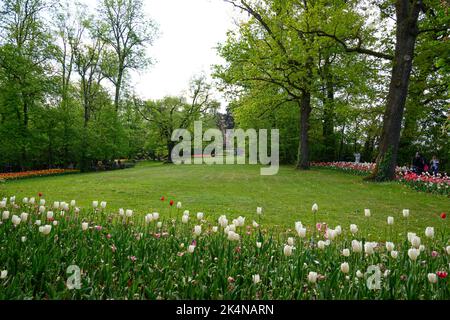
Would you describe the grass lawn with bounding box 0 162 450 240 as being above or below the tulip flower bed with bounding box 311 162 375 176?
below

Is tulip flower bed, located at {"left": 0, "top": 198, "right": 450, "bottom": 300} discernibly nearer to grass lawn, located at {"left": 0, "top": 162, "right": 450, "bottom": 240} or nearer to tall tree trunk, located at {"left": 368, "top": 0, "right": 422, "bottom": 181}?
grass lawn, located at {"left": 0, "top": 162, "right": 450, "bottom": 240}

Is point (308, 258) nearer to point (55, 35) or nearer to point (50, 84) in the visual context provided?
point (50, 84)

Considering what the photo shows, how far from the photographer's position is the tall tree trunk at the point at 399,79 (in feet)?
41.6

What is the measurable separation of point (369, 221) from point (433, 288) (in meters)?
4.10

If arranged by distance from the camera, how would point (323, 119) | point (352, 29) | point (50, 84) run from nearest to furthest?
1. point (352, 29)
2. point (50, 84)
3. point (323, 119)

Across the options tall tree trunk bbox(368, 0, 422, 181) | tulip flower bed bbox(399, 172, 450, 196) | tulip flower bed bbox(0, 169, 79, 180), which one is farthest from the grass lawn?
tulip flower bed bbox(0, 169, 79, 180)

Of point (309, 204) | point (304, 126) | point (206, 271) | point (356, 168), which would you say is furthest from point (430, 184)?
point (206, 271)

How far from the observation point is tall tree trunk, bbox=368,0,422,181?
41.6 feet

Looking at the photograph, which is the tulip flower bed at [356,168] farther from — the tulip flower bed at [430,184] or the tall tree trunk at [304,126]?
the tulip flower bed at [430,184]

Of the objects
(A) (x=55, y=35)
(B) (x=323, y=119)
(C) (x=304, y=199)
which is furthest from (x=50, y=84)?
(B) (x=323, y=119)

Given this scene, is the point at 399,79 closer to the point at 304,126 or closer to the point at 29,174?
the point at 304,126

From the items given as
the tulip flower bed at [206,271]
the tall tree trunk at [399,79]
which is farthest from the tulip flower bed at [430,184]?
the tulip flower bed at [206,271]

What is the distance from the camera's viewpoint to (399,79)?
12711mm
